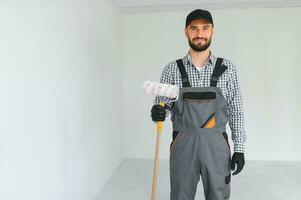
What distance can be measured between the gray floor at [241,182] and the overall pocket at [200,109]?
136 cm

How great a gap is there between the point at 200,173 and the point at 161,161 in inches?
93.3

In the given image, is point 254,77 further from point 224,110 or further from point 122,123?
point 224,110

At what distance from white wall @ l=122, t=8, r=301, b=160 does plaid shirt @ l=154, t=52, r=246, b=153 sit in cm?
228

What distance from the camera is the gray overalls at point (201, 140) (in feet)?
6.15

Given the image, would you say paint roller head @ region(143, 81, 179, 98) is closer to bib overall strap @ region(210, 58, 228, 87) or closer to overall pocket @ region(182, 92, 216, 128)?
overall pocket @ region(182, 92, 216, 128)

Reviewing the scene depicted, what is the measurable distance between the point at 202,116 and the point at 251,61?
2567mm

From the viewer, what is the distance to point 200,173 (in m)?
1.95

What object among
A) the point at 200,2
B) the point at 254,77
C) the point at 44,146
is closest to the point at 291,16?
the point at 254,77

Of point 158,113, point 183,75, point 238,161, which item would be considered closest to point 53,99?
point 158,113

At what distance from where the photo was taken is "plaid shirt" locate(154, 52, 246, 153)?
1927 mm

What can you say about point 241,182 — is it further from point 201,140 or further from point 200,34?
point 200,34

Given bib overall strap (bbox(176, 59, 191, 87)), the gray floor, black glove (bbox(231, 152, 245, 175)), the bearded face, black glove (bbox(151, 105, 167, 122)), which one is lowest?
the gray floor

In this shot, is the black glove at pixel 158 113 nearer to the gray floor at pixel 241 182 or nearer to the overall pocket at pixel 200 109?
the overall pocket at pixel 200 109

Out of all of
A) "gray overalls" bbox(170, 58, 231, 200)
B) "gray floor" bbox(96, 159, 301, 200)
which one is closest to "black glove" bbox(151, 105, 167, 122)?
"gray overalls" bbox(170, 58, 231, 200)
